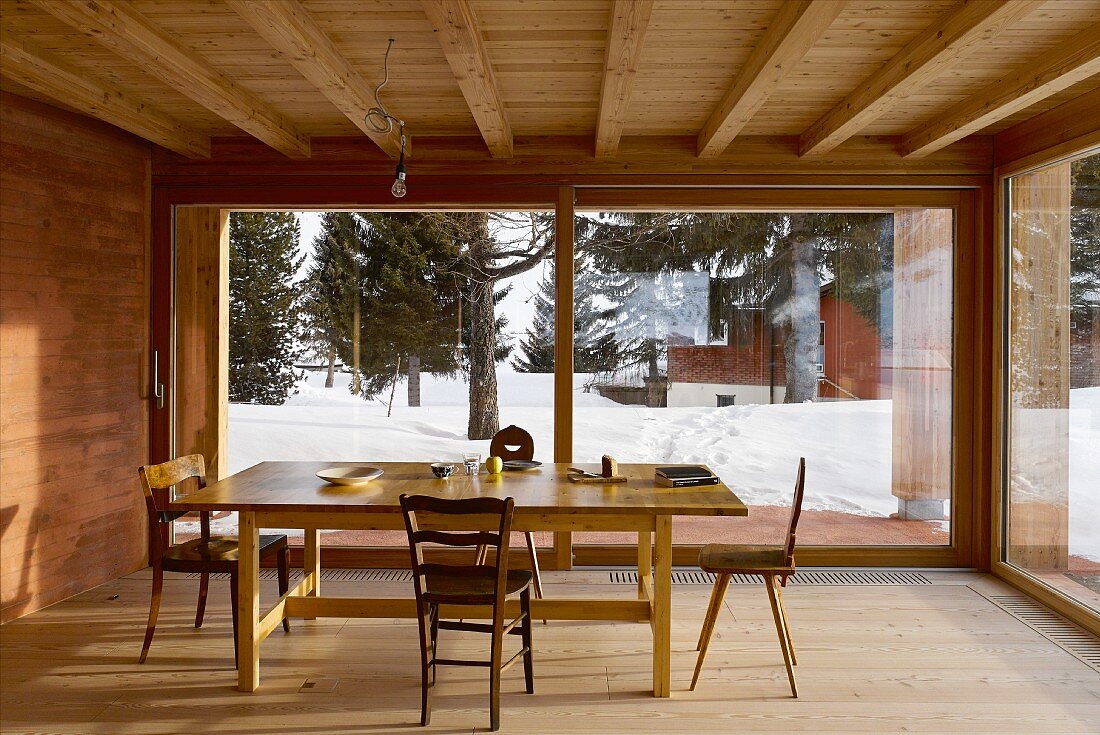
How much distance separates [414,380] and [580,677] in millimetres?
2283

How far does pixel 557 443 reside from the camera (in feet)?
16.6

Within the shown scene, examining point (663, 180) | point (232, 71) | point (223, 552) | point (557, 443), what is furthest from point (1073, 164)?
point (223, 552)

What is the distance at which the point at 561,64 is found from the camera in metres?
3.69

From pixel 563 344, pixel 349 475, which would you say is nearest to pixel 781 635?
pixel 349 475

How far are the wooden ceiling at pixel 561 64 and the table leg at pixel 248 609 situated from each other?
191 centimetres

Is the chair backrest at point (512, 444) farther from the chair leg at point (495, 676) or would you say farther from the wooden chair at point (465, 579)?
the chair leg at point (495, 676)

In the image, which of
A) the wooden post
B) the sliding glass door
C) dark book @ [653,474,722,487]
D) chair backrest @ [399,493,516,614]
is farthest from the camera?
the wooden post

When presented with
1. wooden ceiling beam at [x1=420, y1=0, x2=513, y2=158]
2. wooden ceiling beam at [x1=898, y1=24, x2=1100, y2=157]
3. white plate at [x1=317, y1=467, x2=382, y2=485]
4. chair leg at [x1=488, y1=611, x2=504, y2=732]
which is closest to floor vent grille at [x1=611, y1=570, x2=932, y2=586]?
white plate at [x1=317, y1=467, x2=382, y2=485]

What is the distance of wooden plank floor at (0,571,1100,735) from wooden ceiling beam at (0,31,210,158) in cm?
251

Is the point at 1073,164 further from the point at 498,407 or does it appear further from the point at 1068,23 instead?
the point at 498,407

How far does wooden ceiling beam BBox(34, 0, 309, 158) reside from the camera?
9.59ft

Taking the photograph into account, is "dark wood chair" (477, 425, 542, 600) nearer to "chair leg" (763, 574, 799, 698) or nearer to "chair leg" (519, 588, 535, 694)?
"chair leg" (519, 588, 535, 694)

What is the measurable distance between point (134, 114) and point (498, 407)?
254cm

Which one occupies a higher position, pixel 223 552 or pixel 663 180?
pixel 663 180
